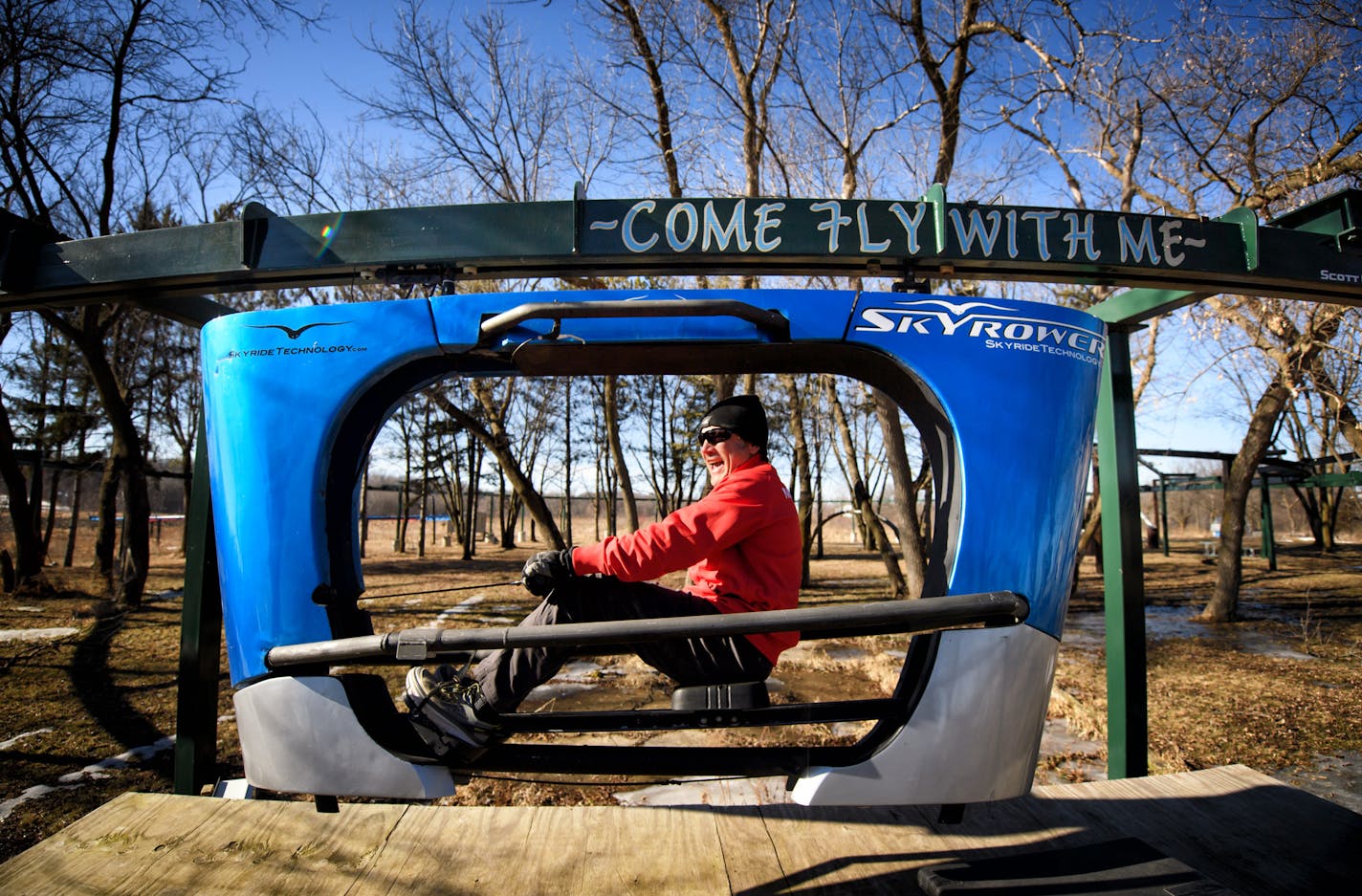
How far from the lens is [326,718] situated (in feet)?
6.35

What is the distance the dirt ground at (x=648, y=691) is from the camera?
431 cm

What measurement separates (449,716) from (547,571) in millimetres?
457

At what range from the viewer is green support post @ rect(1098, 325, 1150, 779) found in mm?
2848

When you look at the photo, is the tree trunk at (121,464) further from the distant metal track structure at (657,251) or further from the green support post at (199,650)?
the green support post at (199,650)

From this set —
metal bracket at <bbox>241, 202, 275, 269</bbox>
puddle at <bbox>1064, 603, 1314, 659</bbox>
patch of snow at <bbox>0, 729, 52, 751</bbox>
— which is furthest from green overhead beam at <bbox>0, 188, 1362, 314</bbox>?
puddle at <bbox>1064, 603, 1314, 659</bbox>

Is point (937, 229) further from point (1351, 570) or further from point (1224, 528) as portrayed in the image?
point (1351, 570)

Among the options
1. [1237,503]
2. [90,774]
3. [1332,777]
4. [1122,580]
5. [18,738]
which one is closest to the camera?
[1122,580]

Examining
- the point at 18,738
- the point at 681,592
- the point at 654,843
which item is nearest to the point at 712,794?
the point at 654,843

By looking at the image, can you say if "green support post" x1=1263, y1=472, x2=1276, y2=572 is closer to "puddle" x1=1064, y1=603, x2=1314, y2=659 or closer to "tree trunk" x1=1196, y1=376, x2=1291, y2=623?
"puddle" x1=1064, y1=603, x2=1314, y2=659

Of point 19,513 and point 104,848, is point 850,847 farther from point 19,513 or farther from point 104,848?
point 19,513

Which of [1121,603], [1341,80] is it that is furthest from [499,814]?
[1341,80]

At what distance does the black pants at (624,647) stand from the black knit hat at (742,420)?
0.52 m

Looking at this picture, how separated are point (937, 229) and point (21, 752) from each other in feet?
19.1

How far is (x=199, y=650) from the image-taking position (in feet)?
9.01
